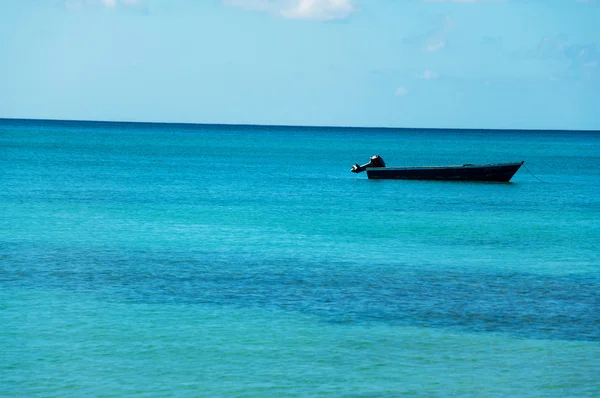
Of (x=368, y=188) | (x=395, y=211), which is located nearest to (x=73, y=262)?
(x=395, y=211)

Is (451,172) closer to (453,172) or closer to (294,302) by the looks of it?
(453,172)

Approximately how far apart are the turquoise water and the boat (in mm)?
17118

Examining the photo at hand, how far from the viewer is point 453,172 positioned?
190 feet

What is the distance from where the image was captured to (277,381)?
14078 mm

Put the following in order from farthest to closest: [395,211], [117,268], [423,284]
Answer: [395,211], [117,268], [423,284]

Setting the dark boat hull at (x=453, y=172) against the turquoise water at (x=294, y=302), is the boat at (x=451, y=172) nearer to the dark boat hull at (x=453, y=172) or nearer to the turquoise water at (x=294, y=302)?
the dark boat hull at (x=453, y=172)

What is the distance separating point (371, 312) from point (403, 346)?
98.9 inches

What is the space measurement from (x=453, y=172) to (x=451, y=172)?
145 millimetres

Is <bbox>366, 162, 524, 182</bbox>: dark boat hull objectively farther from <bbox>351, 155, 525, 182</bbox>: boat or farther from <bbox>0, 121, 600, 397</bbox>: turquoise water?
<bbox>0, 121, 600, 397</bbox>: turquoise water

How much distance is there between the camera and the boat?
2258 inches

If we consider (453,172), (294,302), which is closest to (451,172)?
(453,172)

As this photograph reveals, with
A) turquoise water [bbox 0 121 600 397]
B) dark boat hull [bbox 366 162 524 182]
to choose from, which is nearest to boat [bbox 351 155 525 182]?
dark boat hull [bbox 366 162 524 182]

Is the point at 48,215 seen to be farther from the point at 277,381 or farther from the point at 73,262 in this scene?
the point at 277,381

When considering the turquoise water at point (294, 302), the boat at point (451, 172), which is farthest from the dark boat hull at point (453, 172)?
the turquoise water at point (294, 302)
